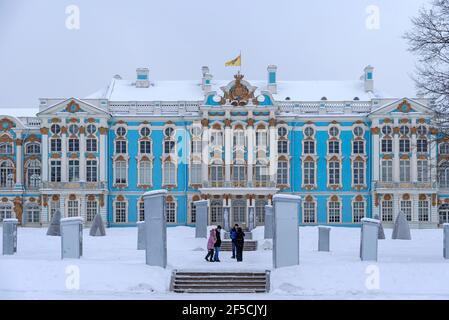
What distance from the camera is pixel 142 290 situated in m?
21.3

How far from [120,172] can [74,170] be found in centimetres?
337

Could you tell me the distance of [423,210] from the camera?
5416cm

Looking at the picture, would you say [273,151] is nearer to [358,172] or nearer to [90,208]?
[358,172]

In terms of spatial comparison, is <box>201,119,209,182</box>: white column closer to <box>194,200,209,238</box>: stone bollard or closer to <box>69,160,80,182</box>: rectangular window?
<box>69,160,80,182</box>: rectangular window

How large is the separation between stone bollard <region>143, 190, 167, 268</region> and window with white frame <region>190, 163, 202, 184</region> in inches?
1220

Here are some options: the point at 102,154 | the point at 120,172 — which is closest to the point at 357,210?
the point at 120,172

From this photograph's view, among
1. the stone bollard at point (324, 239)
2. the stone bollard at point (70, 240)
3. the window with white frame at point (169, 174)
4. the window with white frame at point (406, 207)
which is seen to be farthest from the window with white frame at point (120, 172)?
the stone bollard at point (70, 240)

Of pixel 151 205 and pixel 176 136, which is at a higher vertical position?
pixel 176 136

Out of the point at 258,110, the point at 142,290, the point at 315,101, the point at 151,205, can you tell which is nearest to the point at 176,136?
the point at 258,110

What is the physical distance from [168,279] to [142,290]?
1295 mm

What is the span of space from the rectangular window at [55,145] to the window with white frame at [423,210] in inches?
1042

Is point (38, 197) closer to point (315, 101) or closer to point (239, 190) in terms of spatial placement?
point (239, 190)

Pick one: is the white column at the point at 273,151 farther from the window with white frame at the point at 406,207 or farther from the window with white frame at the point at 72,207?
the window with white frame at the point at 72,207
